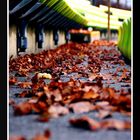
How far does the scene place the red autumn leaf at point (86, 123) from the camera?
2.07 meters

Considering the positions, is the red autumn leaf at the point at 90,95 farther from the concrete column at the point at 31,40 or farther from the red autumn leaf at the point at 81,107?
the concrete column at the point at 31,40


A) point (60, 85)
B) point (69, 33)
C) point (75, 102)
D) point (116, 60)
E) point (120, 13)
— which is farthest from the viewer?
point (69, 33)

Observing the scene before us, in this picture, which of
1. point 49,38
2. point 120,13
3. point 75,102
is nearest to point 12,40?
point 120,13

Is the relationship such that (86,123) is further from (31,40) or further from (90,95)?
(31,40)

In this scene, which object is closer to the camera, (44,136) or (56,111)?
(44,136)

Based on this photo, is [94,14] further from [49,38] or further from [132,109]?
[49,38]

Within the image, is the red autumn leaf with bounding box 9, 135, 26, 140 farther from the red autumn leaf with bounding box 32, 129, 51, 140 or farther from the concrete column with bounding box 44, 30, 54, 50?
the concrete column with bounding box 44, 30, 54, 50

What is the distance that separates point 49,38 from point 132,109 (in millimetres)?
4396

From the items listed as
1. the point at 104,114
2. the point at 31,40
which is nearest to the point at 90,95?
the point at 104,114

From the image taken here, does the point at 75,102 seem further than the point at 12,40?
No

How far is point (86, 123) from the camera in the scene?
2.10m

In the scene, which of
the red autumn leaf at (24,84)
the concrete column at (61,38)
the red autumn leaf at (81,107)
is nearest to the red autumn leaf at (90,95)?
the red autumn leaf at (81,107)
